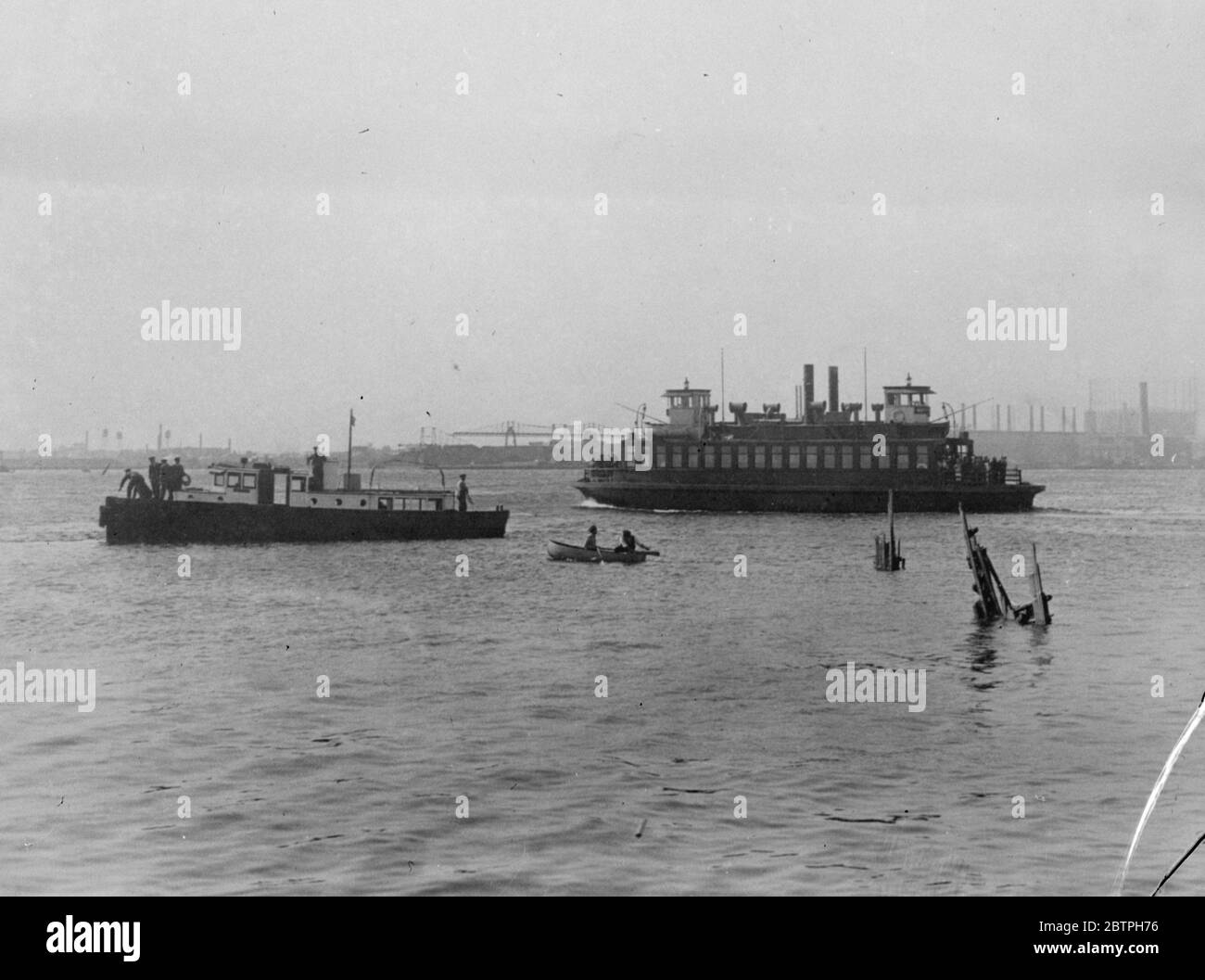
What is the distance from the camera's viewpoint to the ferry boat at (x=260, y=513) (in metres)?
53.1

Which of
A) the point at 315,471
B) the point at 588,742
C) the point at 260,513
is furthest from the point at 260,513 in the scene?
the point at 588,742

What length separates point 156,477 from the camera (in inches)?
2098

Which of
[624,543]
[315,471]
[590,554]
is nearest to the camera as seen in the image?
[624,543]

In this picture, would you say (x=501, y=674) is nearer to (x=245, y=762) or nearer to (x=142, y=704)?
(x=142, y=704)

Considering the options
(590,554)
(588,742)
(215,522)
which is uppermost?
(215,522)

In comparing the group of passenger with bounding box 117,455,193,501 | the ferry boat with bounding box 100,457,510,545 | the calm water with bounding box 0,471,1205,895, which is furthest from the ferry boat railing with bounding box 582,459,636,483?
the calm water with bounding box 0,471,1205,895

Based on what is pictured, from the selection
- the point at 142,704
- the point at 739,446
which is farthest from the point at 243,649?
the point at 739,446

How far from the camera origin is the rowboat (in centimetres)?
4675

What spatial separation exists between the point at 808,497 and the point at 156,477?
42199 mm

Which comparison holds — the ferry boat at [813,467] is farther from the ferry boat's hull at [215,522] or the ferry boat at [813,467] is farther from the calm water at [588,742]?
the calm water at [588,742]

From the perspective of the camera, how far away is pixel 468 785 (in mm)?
14602

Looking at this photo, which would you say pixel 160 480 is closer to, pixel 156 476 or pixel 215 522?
pixel 156 476

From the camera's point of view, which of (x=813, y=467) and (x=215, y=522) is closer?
Result: (x=215, y=522)

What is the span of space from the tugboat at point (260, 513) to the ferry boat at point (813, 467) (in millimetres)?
28101
